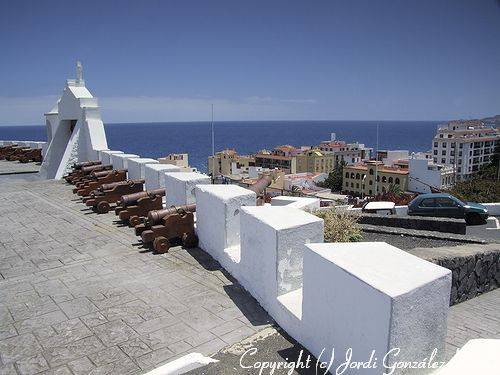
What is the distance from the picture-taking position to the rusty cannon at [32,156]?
19.1 meters

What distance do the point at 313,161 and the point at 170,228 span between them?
89.4m

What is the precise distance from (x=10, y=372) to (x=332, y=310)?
8.53 ft

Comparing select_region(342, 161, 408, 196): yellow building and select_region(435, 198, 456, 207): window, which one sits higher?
select_region(435, 198, 456, 207): window

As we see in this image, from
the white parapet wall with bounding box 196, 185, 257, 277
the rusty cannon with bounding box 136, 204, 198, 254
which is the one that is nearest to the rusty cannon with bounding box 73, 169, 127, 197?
the rusty cannon with bounding box 136, 204, 198, 254

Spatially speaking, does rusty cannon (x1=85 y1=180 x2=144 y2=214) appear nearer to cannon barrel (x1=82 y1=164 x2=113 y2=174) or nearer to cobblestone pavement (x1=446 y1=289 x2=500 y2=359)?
cannon barrel (x1=82 y1=164 x2=113 y2=174)

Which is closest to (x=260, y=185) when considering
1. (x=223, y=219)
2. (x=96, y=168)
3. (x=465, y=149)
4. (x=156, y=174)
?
(x=156, y=174)

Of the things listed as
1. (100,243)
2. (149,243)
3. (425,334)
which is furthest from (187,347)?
(100,243)

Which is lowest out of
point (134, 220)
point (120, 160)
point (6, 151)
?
point (134, 220)

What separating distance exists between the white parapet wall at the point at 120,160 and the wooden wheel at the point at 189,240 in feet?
14.9

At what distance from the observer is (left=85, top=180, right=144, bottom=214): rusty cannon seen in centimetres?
848

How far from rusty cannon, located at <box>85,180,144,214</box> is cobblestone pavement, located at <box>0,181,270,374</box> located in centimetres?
145

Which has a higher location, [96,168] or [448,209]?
[96,168]

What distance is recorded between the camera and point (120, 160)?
1028 cm

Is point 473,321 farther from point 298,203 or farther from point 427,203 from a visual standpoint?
point 427,203
